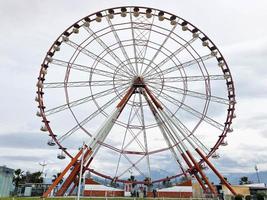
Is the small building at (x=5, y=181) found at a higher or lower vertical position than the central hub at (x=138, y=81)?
lower

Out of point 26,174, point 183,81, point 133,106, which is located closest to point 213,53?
point 183,81

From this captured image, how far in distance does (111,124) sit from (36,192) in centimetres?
1808

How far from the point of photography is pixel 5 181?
46.2 m

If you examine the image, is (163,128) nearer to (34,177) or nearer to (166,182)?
(166,182)

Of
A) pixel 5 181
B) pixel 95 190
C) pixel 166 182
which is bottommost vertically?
pixel 95 190

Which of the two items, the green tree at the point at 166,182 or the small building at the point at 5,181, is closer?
the green tree at the point at 166,182

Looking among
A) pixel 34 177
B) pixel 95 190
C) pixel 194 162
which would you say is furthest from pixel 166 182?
pixel 34 177

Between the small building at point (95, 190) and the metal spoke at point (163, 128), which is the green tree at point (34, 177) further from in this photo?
the metal spoke at point (163, 128)

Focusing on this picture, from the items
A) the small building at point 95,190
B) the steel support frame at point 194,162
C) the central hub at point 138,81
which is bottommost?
the small building at point 95,190

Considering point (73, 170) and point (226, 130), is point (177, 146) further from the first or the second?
point (73, 170)

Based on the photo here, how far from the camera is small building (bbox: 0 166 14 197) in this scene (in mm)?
44875

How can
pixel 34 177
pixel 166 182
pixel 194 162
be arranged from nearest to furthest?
pixel 194 162 < pixel 166 182 < pixel 34 177

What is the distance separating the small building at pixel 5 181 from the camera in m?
44.9

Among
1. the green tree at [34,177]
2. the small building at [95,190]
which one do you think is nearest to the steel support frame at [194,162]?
the small building at [95,190]
